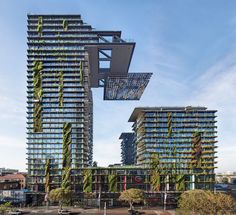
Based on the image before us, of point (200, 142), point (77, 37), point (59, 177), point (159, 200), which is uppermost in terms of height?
point (77, 37)

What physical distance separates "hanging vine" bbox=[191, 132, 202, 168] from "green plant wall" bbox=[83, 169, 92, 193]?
52319 millimetres

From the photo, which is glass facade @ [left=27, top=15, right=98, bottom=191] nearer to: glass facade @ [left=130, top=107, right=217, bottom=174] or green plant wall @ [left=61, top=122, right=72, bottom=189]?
green plant wall @ [left=61, top=122, right=72, bottom=189]

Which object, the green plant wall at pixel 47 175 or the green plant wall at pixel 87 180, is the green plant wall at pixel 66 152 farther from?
the green plant wall at pixel 87 180

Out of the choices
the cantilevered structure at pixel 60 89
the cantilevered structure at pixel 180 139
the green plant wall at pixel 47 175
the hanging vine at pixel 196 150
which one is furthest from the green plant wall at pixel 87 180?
the hanging vine at pixel 196 150

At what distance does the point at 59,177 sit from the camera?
150625mm

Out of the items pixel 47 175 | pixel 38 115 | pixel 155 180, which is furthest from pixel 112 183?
pixel 38 115

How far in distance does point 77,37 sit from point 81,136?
51.6 m

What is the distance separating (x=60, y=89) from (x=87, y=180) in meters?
47.3

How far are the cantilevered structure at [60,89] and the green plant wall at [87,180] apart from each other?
4565mm

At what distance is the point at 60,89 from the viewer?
15862 centimetres

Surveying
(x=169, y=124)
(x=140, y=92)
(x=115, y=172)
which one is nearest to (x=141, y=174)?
(x=115, y=172)

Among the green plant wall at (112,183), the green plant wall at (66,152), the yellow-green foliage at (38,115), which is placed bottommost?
the green plant wall at (112,183)

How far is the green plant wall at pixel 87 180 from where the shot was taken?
142 meters

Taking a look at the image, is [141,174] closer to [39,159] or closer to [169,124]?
[169,124]
